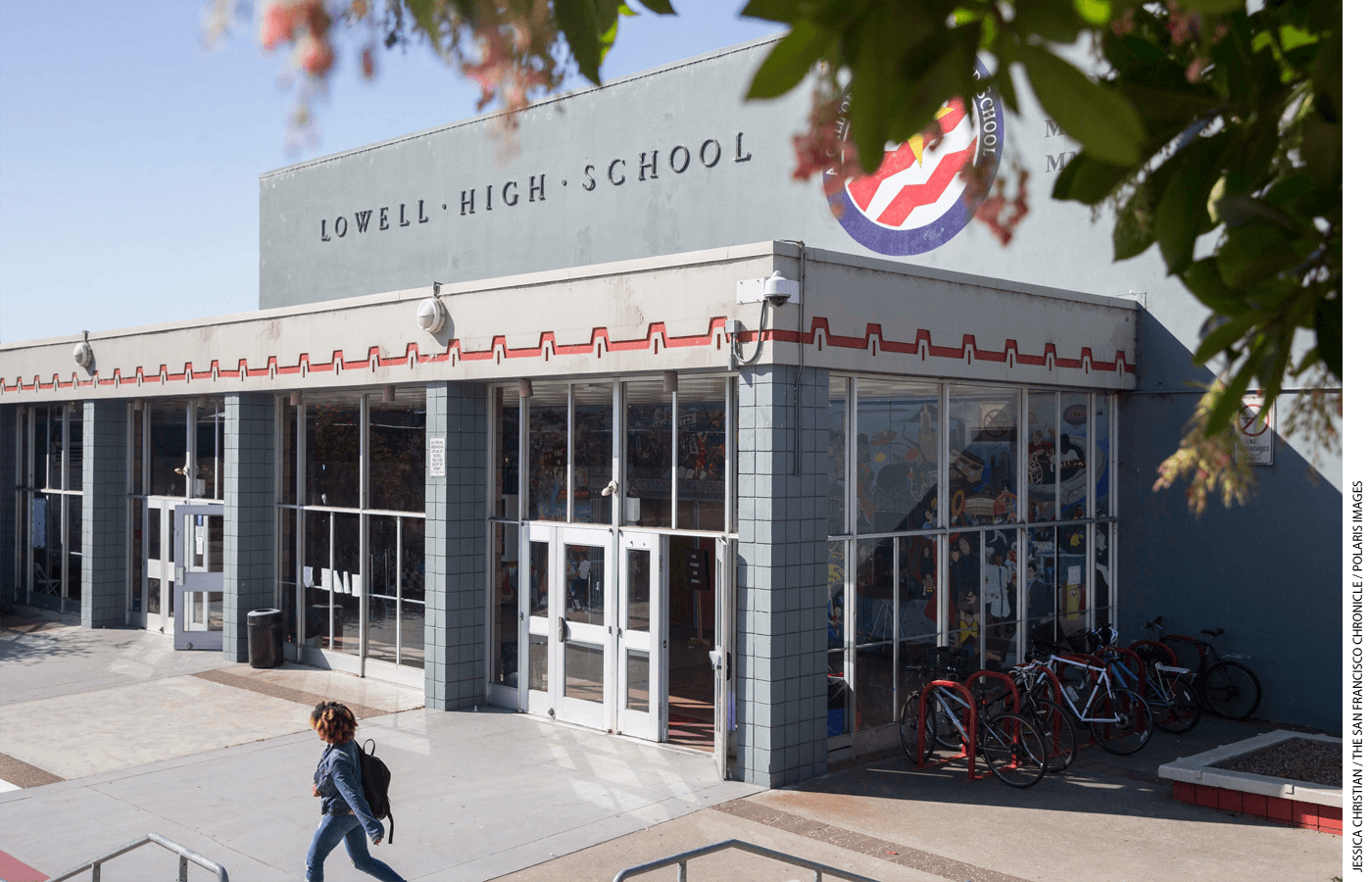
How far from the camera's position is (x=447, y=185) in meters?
23.7

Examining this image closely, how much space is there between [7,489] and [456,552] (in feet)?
52.0

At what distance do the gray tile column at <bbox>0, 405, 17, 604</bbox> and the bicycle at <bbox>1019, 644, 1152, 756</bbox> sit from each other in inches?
849

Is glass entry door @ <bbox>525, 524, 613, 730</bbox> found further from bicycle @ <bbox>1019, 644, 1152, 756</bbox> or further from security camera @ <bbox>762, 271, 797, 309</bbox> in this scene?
bicycle @ <bbox>1019, 644, 1152, 756</bbox>

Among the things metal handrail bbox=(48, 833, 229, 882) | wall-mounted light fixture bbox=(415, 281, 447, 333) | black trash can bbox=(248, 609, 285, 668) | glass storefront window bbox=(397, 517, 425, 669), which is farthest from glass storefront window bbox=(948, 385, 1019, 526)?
black trash can bbox=(248, 609, 285, 668)

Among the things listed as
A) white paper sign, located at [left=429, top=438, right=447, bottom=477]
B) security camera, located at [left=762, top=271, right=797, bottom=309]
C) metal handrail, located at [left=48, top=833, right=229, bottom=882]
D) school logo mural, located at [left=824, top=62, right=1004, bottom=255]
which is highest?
school logo mural, located at [left=824, top=62, right=1004, bottom=255]

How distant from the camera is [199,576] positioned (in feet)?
60.0

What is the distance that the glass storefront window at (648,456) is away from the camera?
496 inches

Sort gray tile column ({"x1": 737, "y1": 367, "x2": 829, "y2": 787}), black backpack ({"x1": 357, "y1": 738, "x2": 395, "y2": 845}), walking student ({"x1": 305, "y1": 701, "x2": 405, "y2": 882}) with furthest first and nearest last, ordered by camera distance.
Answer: gray tile column ({"x1": 737, "y1": 367, "x2": 829, "y2": 787})
black backpack ({"x1": 357, "y1": 738, "x2": 395, "y2": 845})
walking student ({"x1": 305, "y1": 701, "x2": 405, "y2": 882})

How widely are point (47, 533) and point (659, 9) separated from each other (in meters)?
25.5

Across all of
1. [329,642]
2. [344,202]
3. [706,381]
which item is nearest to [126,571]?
[329,642]

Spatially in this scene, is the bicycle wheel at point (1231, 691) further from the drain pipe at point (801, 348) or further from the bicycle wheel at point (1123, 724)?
the drain pipe at point (801, 348)

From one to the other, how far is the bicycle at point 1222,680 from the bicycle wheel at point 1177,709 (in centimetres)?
68

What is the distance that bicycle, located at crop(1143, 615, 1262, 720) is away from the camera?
14125 mm
